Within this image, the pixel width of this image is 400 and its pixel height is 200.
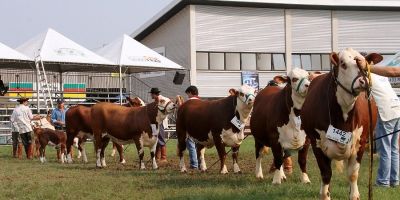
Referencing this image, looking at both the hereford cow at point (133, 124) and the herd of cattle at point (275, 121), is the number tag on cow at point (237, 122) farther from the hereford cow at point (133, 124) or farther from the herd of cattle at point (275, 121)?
the hereford cow at point (133, 124)

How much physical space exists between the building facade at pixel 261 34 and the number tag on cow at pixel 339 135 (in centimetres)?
3145

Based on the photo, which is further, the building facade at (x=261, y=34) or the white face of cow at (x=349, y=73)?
the building facade at (x=261, y=34)

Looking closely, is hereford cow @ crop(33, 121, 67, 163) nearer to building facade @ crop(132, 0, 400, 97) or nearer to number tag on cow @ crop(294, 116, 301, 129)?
number tag on cow @ crop(294, 116, 301, 129)

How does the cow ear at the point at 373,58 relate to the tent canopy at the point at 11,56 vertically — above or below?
below

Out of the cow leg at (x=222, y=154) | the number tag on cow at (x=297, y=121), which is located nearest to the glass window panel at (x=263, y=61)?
the cow leg at (x=222, y=154)

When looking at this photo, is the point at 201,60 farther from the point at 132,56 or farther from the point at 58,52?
the point at 58,52

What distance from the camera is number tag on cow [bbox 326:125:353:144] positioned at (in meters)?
6.48

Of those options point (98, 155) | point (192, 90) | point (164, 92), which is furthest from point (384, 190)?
point (164, 92)

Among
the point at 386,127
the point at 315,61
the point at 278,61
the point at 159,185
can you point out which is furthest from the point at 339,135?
the point at 315,61

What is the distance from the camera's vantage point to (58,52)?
79.2ft

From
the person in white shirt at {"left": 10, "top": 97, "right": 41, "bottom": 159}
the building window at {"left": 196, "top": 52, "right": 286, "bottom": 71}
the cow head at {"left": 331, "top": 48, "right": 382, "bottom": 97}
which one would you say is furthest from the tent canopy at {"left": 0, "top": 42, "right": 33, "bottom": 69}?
the cow head at {"left": 331, "top": 48, "right": 382, "bottom": 97}

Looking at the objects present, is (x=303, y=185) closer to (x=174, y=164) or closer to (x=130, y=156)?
(x=174, y=164)

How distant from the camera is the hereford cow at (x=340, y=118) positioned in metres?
6.23

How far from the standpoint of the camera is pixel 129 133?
1327 cm
